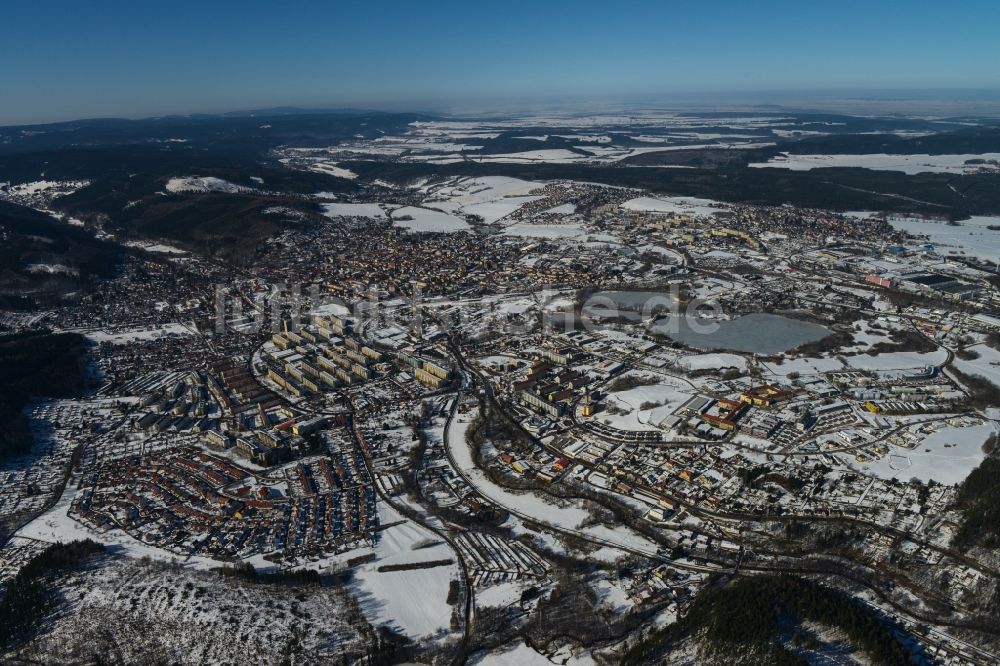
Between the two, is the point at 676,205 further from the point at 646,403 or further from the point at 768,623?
the point at 768,623

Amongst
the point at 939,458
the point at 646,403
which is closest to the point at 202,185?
the point at 646,403

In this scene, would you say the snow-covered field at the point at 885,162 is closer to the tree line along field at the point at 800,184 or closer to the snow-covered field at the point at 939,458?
the tree line along field at the point at 800,184

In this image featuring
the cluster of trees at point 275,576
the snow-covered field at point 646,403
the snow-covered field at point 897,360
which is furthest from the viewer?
the snow-covered field at point 897,360

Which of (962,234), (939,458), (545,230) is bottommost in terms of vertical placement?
(939,458)

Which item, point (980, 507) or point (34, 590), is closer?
point (34, 590)

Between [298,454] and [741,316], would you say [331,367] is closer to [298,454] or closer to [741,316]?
[298,454]

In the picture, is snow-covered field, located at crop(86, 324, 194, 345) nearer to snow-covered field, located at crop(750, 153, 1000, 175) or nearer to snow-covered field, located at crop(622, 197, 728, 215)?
snow-covered field, located at crop(622, 197, 728, 215)

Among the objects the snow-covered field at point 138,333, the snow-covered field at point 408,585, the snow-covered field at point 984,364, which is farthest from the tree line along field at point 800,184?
the snow-covered field at point 408,585
